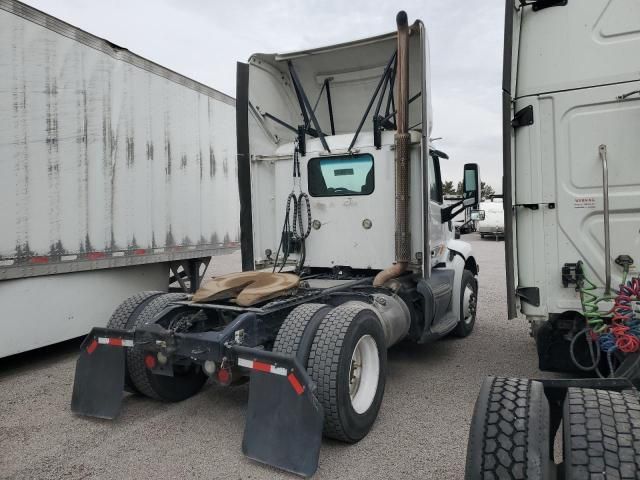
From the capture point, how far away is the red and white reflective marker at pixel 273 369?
304 cm

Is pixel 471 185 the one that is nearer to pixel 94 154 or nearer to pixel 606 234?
pixel 606 234

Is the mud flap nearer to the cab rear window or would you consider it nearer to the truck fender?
the cab rear window

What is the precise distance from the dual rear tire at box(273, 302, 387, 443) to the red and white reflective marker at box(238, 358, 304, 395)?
33 centimetres

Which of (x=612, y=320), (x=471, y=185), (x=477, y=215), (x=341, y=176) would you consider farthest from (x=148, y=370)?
(x=477, y=215)

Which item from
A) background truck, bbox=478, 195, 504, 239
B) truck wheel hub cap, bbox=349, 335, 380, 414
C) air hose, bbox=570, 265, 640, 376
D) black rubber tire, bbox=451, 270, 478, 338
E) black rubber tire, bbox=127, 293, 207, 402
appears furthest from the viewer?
background truck, bbox=478, 195, 504, 239

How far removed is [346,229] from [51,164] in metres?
3.53

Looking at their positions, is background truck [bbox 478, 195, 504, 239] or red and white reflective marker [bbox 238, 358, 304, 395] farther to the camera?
background truck [bbox 478, 195, 504, 239]

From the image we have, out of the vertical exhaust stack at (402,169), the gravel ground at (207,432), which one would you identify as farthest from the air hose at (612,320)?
the vertical exhaust stack at (402,169)

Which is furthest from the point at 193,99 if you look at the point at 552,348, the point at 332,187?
the point at 552,348

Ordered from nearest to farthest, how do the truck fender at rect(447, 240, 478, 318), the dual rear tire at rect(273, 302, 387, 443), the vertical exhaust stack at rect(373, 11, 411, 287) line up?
the dual rear tire at rect(273, 302, 387, 443) < the vertical exhaust stack at rect(373, 11, 411, 287) < the truck fender at rect(447, 240, 478, 318)

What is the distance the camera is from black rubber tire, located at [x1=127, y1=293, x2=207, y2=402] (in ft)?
13.4

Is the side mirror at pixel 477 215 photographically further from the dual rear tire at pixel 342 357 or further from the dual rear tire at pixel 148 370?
the dual rear tire at pixel 148 370

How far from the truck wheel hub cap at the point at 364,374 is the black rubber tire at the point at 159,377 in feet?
4.95

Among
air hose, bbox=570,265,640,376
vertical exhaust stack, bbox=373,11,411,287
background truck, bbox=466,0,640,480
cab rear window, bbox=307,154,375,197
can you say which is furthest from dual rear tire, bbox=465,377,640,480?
cab rear window, bbox=307,154,375,197
